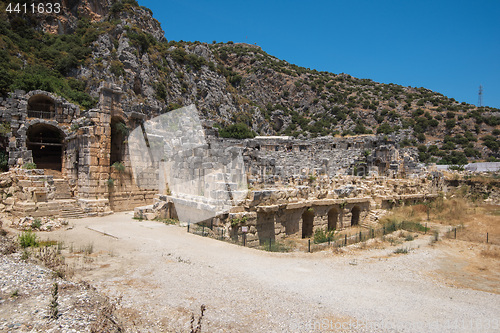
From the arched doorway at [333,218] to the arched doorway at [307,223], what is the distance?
1428mm

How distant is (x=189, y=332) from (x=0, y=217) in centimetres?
1074

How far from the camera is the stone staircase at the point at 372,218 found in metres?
14.1

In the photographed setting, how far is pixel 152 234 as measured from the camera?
9.66 meters

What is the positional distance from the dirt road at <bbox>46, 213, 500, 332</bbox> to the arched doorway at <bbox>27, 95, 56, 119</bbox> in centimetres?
1420

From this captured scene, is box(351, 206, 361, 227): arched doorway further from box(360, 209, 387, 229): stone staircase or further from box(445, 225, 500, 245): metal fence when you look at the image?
box(445, 225, 500, 245): metal fence

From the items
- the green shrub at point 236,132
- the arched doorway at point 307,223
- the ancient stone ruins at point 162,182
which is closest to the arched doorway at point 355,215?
the ancient stone ruins at point 162,182

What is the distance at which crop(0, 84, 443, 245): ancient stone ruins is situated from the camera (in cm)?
995

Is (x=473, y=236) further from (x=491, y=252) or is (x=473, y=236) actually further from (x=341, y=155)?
(x=341, y=155)

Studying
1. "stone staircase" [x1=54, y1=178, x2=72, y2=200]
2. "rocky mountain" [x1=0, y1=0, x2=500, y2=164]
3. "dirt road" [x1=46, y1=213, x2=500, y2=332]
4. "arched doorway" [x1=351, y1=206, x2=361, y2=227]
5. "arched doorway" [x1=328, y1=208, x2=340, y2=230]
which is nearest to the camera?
"dirt road" [x1=46, y1=213, x2=500, y2=332]

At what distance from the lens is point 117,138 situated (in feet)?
55.2

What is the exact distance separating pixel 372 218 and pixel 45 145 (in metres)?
19.6

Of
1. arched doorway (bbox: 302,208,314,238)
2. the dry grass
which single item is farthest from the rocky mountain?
the dry grass

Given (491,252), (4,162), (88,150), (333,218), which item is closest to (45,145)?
(4,162)

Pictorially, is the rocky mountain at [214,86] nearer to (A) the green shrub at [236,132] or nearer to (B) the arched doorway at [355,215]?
(A) the green shrub at [236,132]
